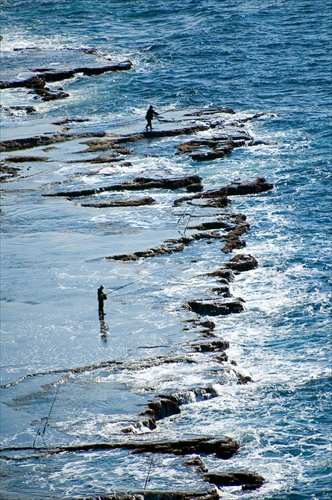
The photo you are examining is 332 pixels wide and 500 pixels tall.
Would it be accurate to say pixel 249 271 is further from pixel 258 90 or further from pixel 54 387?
pixel 258 90

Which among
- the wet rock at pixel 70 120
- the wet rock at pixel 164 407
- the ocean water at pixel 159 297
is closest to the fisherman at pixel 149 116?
the ocean water at pixel 159 297

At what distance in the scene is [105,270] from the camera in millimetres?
31953

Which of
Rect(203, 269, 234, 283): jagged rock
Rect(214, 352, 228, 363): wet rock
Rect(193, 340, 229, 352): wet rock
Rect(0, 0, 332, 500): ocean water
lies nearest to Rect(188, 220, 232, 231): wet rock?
Rect(0, 0, 332, 500): ocean water

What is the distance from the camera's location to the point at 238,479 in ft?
71.5

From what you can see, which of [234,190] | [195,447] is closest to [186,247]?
[234,190]

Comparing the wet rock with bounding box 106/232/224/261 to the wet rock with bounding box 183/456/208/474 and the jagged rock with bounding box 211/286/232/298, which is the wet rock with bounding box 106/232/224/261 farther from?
the wet rock with bounding box 183/456/208/474

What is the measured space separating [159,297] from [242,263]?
359 cm

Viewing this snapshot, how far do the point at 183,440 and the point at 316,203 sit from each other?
743 inches

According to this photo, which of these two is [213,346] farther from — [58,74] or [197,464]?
[58,74]

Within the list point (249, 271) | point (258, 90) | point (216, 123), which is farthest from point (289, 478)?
Result: point (258, 90)

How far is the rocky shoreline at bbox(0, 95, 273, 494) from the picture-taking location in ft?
73.4

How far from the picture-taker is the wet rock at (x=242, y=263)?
3234cm

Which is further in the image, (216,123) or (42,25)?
(42,25)

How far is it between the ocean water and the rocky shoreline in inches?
8.6
